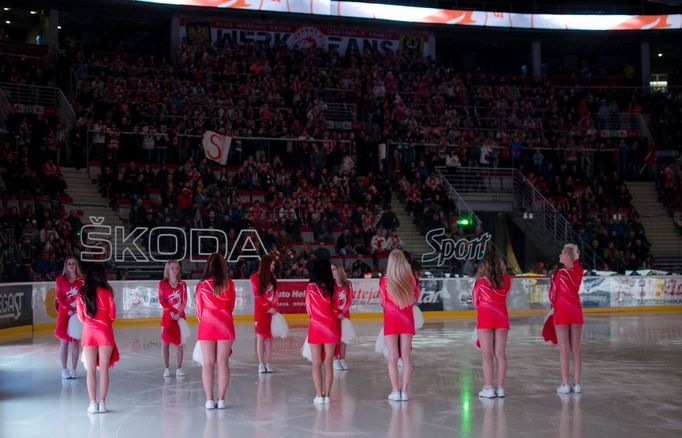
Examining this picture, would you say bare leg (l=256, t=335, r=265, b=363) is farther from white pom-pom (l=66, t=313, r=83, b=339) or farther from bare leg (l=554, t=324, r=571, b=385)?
bare leg (l=554, t=324, r=571, b=385)

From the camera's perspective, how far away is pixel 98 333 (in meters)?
9.44

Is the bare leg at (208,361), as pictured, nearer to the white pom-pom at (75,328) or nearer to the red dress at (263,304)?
the red dress at (263,304)

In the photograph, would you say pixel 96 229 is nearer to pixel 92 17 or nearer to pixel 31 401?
pixel 31 401

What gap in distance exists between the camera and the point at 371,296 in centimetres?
2491

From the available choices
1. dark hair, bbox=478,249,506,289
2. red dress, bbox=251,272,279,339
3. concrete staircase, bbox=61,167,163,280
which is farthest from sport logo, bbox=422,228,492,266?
dark hair, bbox=478,249,506,289

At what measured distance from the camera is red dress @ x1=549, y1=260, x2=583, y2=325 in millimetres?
10531

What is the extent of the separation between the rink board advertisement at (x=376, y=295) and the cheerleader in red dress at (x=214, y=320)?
1119 cm

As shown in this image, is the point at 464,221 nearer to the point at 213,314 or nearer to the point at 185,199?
the point at 185,199

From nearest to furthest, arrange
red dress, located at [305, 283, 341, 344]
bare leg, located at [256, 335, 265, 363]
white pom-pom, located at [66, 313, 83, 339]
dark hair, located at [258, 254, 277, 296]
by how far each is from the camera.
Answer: red dress, located at [305, 283, 341, 344], white pom-pom, located at [66, 313, 83, 339], dark hair, located at [258, 254, 277, 296], bare leg, located at [256, 335, 265, 363]

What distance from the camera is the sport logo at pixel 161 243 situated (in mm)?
22125

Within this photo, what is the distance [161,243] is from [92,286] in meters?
13.5

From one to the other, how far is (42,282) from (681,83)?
3424cm

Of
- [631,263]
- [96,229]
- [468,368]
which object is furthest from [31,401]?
[631,263]

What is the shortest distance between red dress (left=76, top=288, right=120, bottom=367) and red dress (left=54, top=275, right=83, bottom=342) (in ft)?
9.78
